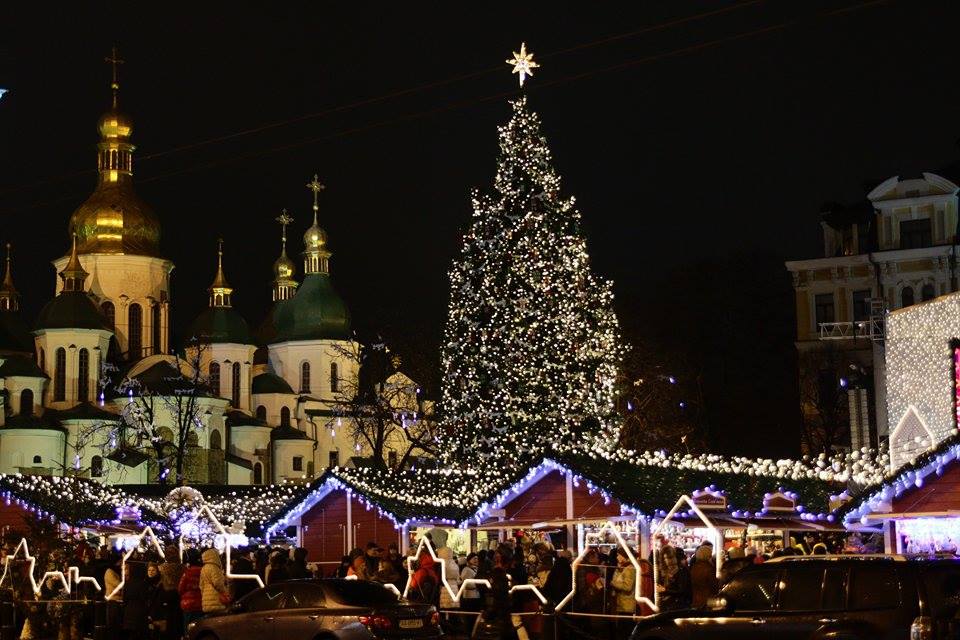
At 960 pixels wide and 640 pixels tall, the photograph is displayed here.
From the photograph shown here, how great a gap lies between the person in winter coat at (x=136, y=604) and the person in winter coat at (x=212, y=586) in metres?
1.18

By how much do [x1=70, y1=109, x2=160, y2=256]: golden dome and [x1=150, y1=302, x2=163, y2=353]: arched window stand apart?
3.36 m

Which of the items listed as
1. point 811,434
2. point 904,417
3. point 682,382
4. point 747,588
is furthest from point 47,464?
point 747,588

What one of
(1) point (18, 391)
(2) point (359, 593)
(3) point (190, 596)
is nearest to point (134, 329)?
(1) point (18, 391)

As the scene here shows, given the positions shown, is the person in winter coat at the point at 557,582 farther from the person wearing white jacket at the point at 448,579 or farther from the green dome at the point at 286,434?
the green dome at the point at 286,434

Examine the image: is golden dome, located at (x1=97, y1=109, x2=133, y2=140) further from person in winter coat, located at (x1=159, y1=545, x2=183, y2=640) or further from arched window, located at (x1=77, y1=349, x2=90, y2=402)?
person in winter coat, located at (x1=159, y1=545, x2=183, y2=640)

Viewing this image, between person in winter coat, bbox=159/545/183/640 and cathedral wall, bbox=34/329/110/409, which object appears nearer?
person in winter coat, bbox=159/545/183/640

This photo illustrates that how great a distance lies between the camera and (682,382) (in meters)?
61.1

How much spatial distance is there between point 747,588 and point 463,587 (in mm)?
6752

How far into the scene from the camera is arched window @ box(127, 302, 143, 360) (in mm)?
99312

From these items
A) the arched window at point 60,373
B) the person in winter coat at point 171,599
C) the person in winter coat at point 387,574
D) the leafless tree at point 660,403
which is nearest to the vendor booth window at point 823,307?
the leafless tree at point 660,403

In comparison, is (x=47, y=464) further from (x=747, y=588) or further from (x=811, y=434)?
(x=747, y=588)

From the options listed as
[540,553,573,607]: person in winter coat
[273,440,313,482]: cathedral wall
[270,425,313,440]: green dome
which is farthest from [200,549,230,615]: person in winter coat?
[270,425,313,440]: green dome

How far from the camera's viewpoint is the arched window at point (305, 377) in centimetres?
10362

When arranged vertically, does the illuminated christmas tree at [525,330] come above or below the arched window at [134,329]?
below
